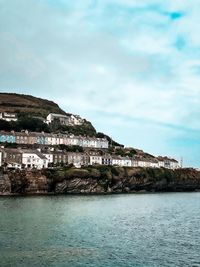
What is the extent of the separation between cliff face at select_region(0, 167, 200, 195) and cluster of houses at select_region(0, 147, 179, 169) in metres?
9.56

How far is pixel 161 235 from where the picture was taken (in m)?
45.4

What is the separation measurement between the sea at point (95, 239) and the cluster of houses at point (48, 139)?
90.2 metres

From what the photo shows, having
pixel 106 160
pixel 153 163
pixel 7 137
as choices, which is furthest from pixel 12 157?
pixel 153 163

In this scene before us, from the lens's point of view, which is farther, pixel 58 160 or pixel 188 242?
pixel 58 160

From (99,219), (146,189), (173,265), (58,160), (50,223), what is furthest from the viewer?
(146,189)

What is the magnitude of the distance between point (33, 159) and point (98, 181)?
20.2m

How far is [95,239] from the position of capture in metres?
41.0

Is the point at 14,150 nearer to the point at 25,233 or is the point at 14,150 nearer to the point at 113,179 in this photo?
the point at 113,179

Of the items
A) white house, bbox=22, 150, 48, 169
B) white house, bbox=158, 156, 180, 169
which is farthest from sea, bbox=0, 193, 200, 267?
white house, bbox=158, 156, 180, 169

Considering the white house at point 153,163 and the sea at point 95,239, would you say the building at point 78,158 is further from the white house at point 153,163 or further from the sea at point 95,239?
the sea at point 95,239

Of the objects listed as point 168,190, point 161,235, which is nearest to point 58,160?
point 168,190

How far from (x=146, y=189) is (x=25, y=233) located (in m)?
110

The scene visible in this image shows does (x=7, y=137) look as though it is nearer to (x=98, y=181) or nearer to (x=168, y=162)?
(x=98, y=181)

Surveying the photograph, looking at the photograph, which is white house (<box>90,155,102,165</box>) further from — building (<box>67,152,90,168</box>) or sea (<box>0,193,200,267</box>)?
sea (<box>0,193,200,267</box>)
